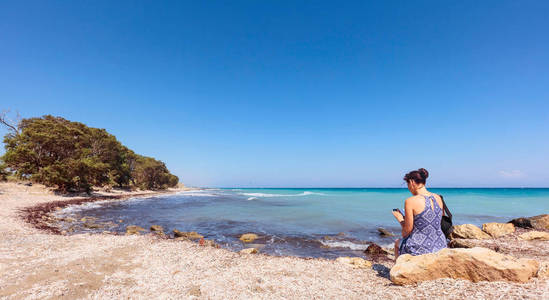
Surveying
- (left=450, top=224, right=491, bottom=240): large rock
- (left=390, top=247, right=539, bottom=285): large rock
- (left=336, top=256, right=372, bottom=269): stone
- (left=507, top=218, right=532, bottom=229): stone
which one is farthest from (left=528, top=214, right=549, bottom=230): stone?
(left=390, top=247, right=539, bottom=285): large rock

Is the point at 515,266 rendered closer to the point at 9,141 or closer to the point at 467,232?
the point at 467,232

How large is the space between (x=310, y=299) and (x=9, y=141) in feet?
148

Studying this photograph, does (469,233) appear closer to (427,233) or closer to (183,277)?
(427,233)

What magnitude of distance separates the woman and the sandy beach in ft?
2.69

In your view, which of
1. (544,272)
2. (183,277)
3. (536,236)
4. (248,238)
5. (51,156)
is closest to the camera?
(544,272)

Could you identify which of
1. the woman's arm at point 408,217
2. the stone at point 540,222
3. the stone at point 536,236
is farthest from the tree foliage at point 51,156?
the stone at point 540,222

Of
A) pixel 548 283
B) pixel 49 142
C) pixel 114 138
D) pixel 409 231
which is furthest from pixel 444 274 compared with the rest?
pixel 114 138

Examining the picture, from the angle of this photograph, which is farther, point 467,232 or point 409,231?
point 467,232

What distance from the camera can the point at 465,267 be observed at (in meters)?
4.15

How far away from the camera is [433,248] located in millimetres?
4801

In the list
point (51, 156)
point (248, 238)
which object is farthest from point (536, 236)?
point (51, 156)

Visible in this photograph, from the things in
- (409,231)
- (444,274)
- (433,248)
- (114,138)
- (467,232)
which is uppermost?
(114,138)

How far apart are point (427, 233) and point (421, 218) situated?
0.45 m

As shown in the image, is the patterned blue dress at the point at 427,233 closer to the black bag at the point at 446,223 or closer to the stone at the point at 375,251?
the black bag at the point at 446,223
